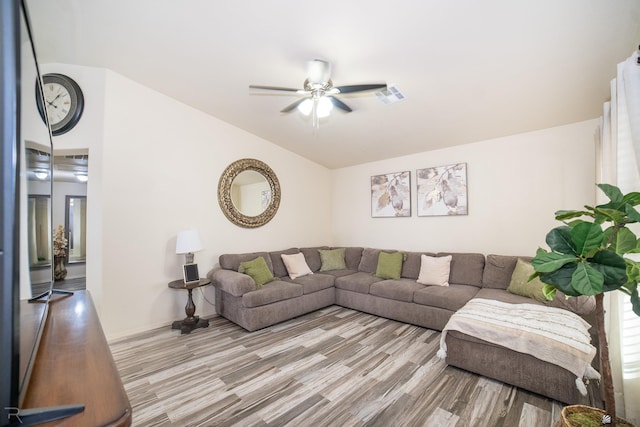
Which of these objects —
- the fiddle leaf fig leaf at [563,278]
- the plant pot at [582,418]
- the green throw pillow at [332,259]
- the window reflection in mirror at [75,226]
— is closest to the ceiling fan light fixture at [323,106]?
the fiddle leaf fig leaf at [563,278]

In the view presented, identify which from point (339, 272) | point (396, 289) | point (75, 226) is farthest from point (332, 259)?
point (75, 226)

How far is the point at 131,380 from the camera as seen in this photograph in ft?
7.39

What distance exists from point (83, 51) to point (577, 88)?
4898 millimetres

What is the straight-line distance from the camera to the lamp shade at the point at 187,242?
10.6 feet

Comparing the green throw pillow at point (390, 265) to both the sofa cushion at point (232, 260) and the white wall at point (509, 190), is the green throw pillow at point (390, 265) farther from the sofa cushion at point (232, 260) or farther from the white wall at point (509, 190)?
the sofa cushion at point (232, 260)

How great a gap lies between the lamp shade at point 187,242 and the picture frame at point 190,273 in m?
0.20

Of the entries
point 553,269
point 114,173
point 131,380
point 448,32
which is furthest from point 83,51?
point 553,269

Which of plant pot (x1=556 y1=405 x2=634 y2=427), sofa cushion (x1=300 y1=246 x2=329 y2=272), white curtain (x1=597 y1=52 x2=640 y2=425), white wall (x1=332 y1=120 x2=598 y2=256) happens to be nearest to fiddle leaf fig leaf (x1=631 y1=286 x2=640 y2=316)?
plant pot (x1=556 y1=405 x2=634 y2=427)

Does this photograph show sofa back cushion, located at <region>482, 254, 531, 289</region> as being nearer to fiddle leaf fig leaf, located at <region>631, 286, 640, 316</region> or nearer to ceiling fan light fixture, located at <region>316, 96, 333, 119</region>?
fiddle leaf fig leaf, located at <region>631, 286, 640, 316</region>

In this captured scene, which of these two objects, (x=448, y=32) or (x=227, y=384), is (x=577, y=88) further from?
(x=227, y=384)

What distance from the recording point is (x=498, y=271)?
133 inches

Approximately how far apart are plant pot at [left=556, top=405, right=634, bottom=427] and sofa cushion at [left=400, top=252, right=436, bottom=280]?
8.83 ft

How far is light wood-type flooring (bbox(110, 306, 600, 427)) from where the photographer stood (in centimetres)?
182

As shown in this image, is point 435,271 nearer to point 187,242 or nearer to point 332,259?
point 332,259
